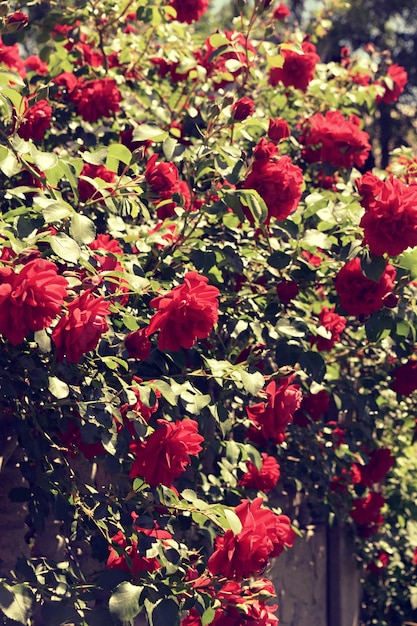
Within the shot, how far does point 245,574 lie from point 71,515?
0.56 metres

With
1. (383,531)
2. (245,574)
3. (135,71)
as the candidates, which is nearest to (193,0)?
(135,71)

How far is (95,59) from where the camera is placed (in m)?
3.45

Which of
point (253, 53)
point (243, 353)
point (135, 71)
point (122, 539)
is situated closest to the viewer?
point (122, 539)

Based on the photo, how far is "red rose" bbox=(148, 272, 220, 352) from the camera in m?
1.94

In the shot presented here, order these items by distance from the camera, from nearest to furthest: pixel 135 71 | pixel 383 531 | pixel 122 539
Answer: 1. pixel 122 539
2. pixel 135 71
3. pixel 383 531

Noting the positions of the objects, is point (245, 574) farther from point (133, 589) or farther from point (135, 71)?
point (135, 71)

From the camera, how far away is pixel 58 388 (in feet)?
6.66

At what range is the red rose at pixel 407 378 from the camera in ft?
9.98

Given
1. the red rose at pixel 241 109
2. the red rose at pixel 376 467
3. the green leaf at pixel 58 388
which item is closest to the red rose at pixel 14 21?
the red rose at pixel 241 109

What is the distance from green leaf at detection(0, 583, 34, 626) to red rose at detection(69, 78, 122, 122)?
1759mm

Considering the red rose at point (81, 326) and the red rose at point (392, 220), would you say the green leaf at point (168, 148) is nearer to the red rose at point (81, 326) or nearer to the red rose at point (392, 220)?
the red rose at point (392, 220)

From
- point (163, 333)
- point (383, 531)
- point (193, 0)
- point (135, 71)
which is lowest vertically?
point (383, 531)

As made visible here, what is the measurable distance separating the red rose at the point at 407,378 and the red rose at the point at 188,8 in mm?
1554

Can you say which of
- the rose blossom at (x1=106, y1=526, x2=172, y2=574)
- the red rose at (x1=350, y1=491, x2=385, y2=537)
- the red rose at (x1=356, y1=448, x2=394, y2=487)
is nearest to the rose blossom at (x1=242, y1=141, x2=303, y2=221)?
the rose blossom at (x1=106, y1=526, x2=172, y2=574)
